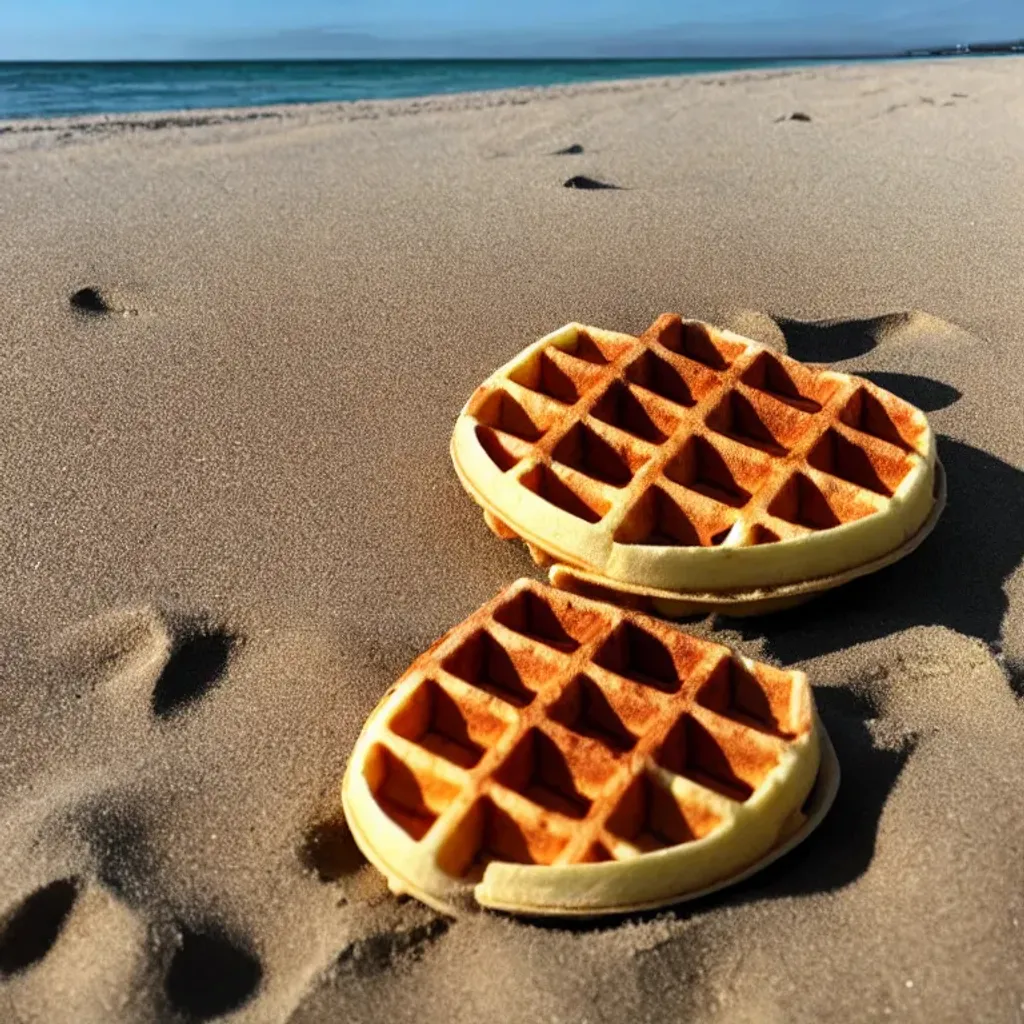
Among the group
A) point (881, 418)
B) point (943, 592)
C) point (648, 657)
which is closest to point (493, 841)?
point (648, 657)

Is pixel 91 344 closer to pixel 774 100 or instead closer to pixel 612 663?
pixel 612 663

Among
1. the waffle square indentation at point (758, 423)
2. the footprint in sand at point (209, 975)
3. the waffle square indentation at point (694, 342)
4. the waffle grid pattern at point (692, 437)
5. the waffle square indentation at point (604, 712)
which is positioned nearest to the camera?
the footprint in sand at point (209, 975)

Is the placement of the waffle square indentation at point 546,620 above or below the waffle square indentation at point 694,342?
below

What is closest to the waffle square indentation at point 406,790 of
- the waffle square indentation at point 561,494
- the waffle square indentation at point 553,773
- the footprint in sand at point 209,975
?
the waffle square indentation at point 553,773

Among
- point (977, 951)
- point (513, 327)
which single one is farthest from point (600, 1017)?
point (513, 327)

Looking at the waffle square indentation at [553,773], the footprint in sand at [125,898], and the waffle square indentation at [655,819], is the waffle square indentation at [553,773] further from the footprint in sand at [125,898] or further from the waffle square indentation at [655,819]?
the footprint in sand at [125,898]

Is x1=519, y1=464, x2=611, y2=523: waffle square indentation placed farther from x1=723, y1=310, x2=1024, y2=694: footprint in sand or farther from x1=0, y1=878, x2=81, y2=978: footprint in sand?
x1=0, y1=878, x2=81, y2=978: footprint in sand

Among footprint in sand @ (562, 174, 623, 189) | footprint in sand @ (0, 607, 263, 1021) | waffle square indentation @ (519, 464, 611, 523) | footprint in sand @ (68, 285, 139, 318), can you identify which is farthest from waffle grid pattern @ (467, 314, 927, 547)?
footprint in sand @ (562, 174, 623, 189)

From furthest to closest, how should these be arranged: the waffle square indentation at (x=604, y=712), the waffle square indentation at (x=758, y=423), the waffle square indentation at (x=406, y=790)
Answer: the waffle square indentation at (x=758, y=423) → the waffle square indentation at (x=604, y=712) → the waffle square indentation at (x=406, y=790)
